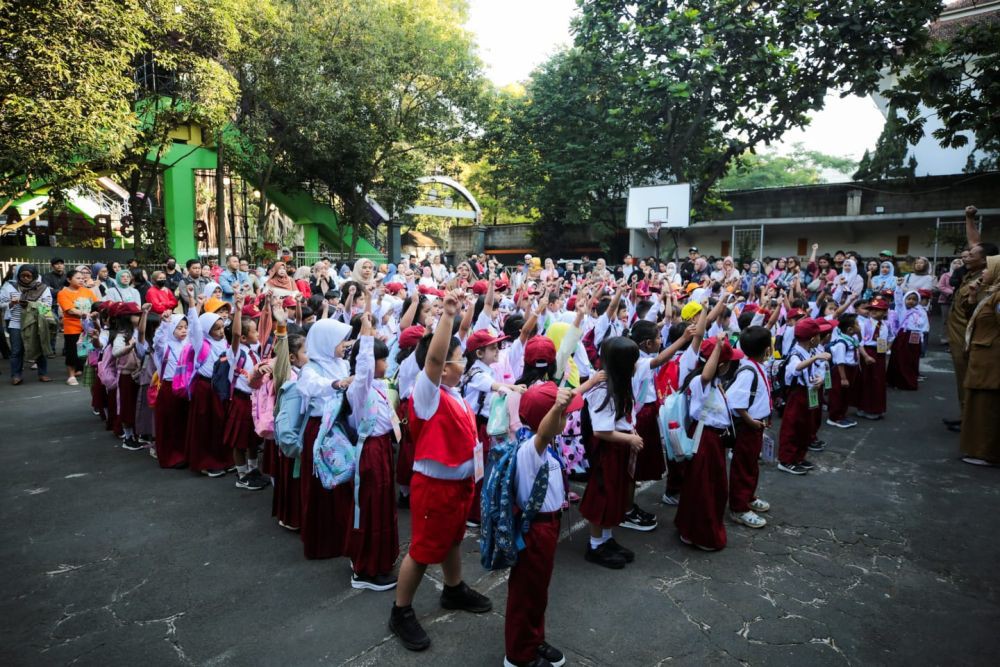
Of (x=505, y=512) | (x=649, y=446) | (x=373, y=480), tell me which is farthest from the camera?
(x=649, y=446)

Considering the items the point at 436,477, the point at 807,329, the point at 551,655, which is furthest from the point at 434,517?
the point at 807,329

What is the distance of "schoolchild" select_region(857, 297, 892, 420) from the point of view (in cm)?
782

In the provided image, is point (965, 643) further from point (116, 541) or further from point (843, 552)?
point (116, 541)

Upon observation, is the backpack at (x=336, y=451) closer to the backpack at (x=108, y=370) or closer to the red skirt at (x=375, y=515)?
the red skirt at (x=375, y=515)

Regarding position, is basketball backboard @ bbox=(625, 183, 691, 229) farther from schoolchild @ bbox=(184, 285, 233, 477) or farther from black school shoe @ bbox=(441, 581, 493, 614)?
black school shoe @ bbox=(441, 581, 493, 614)

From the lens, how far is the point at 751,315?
666cm

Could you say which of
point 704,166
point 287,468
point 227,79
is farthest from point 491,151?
point 287,468

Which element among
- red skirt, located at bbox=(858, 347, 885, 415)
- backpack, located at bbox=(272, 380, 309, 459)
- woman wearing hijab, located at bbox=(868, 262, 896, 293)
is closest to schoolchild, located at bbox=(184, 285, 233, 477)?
backpack, located at bbox=(272, 380, 309, 459)

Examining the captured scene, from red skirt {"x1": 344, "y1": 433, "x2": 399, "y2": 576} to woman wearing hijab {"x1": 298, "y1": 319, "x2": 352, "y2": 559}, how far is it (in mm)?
228

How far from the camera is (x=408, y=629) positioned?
→ 125 inches

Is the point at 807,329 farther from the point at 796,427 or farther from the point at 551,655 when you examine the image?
the point at 551,655

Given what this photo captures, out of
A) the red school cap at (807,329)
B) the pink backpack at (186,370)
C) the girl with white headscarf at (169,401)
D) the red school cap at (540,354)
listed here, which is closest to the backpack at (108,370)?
the girl with white headscarf at (169,401)

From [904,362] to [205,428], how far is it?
33.2 feet

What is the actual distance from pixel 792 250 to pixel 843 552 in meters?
21.6
